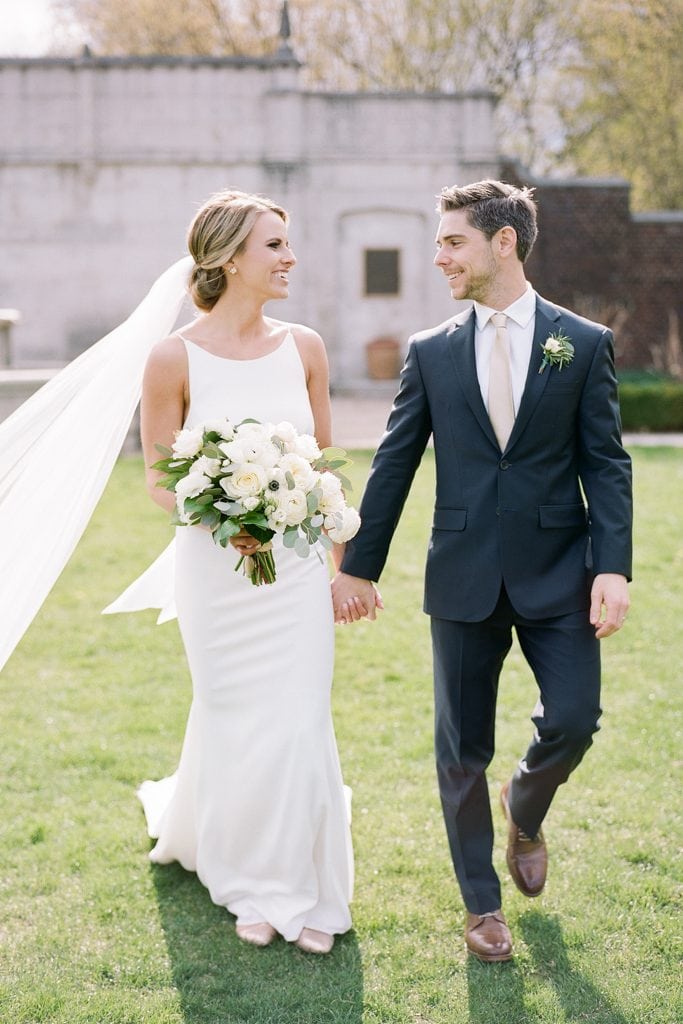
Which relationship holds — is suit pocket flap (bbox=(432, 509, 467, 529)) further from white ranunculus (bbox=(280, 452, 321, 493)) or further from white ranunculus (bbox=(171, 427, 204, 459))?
white ranunculus (bbox=(171, 427, 204, 459))

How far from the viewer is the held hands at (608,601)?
351cm

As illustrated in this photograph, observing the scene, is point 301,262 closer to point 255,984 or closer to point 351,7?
point 351,7

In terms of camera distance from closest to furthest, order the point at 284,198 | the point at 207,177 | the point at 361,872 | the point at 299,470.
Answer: the point at 299,470, the point at 361,872, the point at 284,198, the point at 207,177

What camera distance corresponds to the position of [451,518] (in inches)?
148

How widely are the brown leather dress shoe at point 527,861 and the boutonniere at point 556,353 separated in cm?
166

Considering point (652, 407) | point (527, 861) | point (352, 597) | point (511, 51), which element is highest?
point (511, 51)

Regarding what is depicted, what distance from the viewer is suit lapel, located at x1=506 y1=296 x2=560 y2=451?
361 cm

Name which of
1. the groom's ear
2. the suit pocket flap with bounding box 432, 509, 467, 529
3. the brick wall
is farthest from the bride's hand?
the brick wall

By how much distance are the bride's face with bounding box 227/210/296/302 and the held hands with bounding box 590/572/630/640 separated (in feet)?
5.13

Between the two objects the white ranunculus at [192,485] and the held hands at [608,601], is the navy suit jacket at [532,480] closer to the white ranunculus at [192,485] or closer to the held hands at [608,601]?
the held hands at [608,601]

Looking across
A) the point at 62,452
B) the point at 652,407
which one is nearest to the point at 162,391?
the point at 62,452

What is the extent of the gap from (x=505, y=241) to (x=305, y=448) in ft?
3.15

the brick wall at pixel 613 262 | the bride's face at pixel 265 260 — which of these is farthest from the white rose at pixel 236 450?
the brick wall at pixel 613 262

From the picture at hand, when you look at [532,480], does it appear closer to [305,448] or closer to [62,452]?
[305,448]
